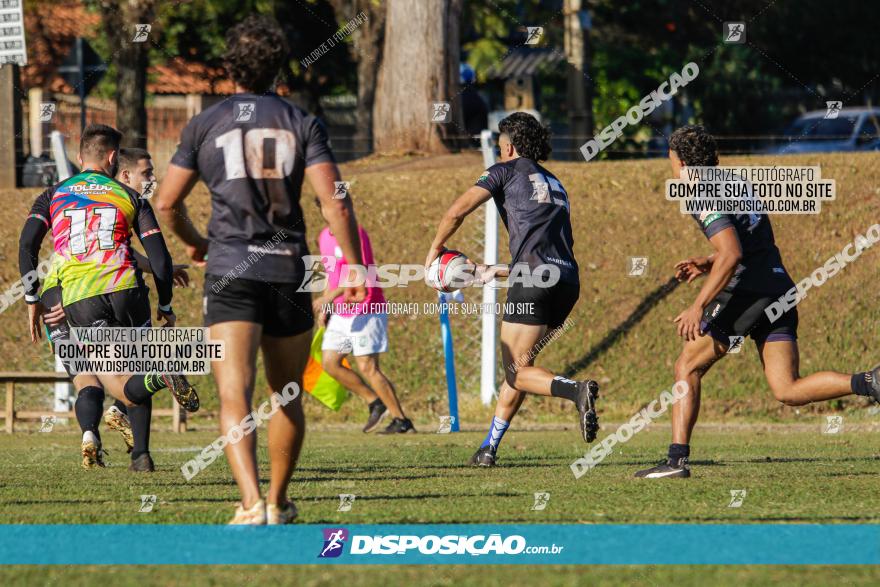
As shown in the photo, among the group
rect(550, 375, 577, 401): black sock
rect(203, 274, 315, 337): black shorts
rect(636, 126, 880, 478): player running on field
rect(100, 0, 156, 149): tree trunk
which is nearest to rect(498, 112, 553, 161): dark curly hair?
rect(636, 126, 880, 478): player running on field

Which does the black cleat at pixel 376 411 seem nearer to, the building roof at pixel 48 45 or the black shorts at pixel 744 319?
the black shorts at pixel 744 319

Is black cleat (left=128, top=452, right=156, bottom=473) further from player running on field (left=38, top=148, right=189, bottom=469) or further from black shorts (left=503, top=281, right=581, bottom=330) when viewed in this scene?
black shorts (left=503, top=281, right=581, bottom=330)

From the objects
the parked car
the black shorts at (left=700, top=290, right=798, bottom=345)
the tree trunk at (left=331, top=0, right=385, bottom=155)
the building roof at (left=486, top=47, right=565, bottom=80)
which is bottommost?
the black shorts at (left=700, top=290, right=798, bottom=345)

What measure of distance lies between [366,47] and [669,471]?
14979mm

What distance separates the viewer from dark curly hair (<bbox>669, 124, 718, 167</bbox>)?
7871mm

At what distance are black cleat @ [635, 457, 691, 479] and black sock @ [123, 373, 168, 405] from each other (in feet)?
9.73

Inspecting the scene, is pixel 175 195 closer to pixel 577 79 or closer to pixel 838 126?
pixel 577 79

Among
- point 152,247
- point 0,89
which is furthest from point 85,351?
point 0,89

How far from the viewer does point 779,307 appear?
26.2 feet

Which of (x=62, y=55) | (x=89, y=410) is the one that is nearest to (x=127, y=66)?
(x=89, y=410)

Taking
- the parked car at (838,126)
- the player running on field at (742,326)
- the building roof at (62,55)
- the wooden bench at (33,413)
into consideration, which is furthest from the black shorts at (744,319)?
the building roof at (62,55)

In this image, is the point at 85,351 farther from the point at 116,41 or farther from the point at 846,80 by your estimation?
the point at 846,80

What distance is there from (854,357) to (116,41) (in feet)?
42.5

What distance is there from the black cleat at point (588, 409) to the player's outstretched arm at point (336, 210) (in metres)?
2.81
